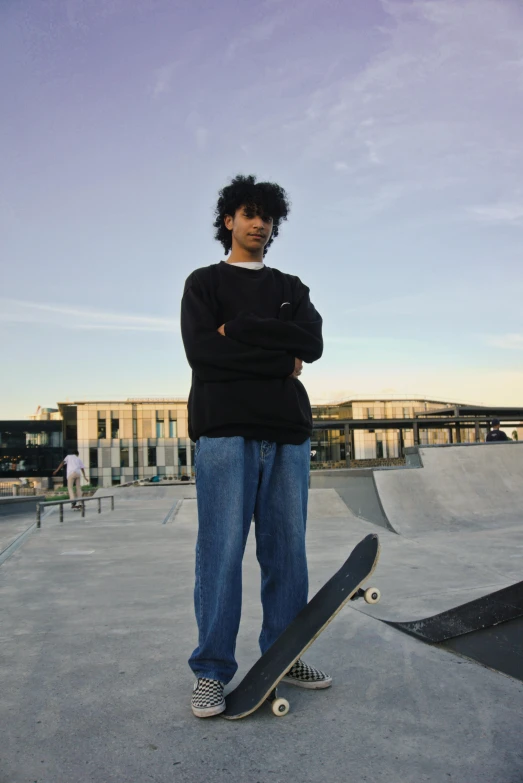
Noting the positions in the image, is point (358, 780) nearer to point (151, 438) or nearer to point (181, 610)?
point (181, 610)

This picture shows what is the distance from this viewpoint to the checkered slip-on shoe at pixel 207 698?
71.8 inches

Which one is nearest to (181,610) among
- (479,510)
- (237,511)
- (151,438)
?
(237,511)

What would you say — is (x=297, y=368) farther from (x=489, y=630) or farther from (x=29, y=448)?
(x=29, y=448)

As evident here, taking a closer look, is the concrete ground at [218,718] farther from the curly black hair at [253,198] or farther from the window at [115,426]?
the window at [115,426]

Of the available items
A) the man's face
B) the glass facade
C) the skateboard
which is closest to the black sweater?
the man's face

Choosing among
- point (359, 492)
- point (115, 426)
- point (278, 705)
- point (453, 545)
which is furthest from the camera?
point (115, 426)

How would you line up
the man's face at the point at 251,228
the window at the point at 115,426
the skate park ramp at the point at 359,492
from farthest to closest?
the window at the point at 115,426
the skate park ramp at the point at 359,492
the man's face at the point at 251,228

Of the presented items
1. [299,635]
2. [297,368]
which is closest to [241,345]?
[297,368]

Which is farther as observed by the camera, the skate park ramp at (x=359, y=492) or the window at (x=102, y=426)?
the window at (x=102, y=426)

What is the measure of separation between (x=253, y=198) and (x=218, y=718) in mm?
1923

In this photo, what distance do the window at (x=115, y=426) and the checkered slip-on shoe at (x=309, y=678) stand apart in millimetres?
72342

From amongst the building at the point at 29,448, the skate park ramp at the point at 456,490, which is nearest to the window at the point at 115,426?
the building at the point at 29,448

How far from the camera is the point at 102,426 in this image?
71875 mm

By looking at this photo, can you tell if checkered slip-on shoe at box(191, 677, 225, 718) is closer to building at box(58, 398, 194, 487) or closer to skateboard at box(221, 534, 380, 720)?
skateboard at box(221, 534, 380, 720)
